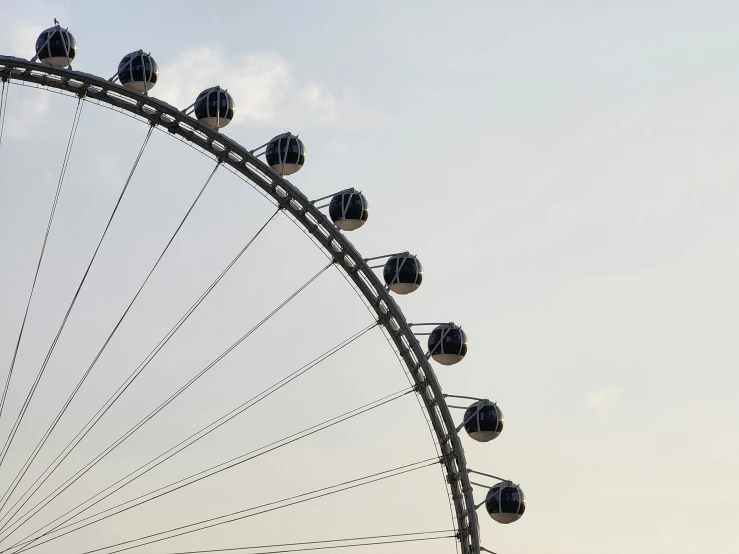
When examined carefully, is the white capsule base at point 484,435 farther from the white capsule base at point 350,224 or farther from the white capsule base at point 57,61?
the white capsule base at point 57,61

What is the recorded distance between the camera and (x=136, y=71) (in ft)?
131

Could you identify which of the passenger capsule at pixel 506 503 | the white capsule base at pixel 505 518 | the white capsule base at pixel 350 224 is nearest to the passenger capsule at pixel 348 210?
the white capsule base at pixel 350 224

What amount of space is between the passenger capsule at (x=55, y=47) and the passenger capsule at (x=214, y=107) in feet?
9.93

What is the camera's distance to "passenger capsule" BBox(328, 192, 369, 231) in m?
40.8

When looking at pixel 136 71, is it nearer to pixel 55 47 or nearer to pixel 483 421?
pixel 55 47

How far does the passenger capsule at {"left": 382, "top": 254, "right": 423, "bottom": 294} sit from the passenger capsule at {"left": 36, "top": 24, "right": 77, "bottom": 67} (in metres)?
8.53

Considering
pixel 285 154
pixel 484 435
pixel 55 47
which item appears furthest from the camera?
pixel 484 435

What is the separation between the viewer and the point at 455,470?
41562 millimetres

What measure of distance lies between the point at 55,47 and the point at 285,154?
5.59 metres

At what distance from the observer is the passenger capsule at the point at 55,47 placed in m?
39.5

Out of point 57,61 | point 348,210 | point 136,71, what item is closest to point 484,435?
point 348,210

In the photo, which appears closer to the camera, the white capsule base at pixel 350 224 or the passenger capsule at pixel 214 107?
the passenger capsule at pixel 214 107

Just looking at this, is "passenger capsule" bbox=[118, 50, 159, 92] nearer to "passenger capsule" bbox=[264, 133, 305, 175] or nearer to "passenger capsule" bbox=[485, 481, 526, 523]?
"passenger capsule" bbox=[264, 133, 305, 175]

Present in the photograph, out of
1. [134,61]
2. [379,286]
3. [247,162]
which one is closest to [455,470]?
[379,286]
